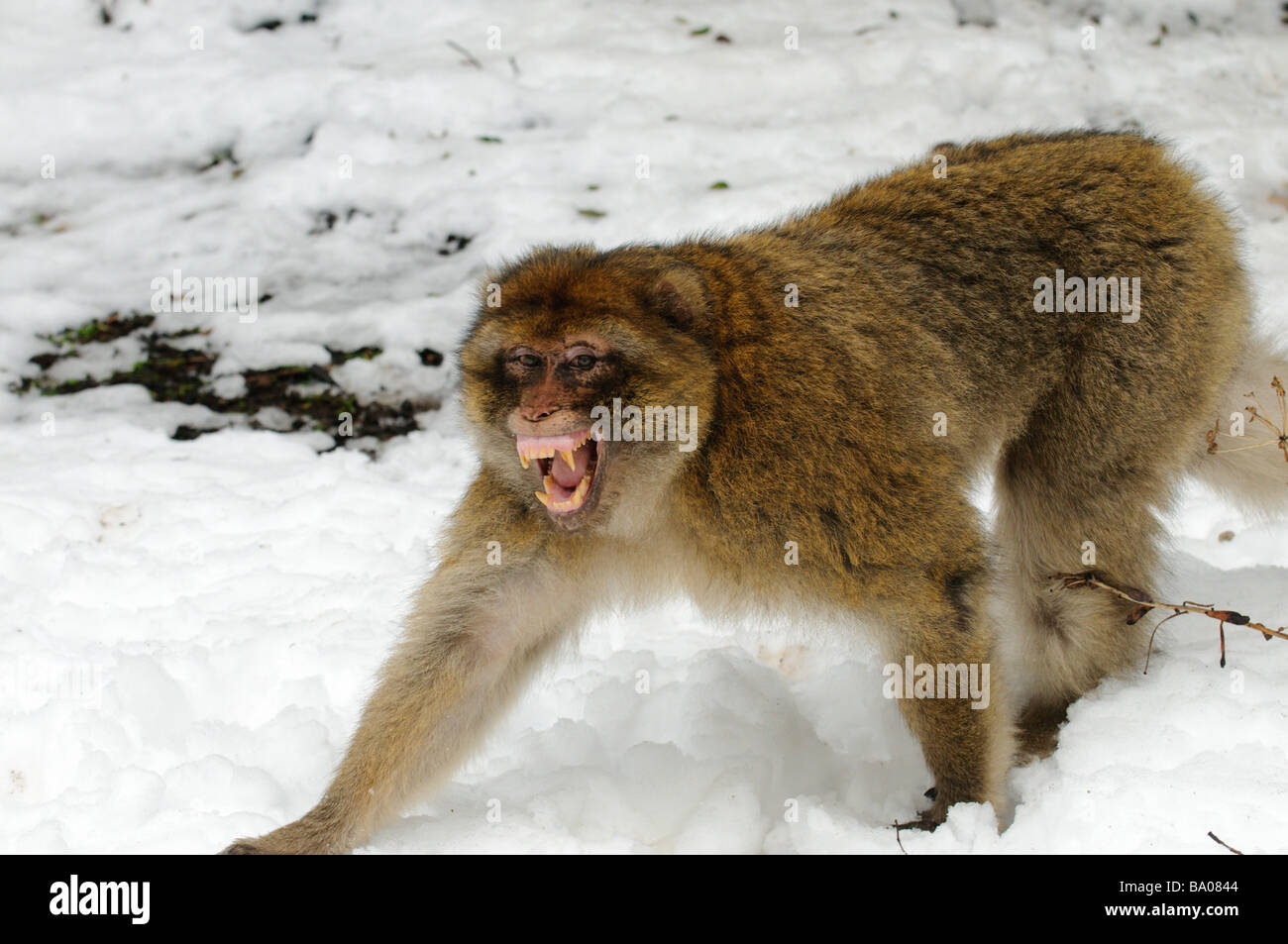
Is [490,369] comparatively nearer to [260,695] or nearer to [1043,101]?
[260,695]

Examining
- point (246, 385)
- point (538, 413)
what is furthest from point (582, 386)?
point (246, 385)

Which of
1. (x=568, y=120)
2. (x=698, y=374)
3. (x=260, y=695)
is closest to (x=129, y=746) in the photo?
(x=260, y=695)

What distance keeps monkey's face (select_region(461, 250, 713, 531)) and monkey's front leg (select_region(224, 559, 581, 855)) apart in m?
0.34

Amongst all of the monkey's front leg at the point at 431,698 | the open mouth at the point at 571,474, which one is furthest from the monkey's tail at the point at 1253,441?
the monkey's front leg at the point at 431,698

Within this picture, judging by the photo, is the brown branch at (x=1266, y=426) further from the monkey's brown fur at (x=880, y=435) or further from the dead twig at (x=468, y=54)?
the dead twig at (x=468, y=54)

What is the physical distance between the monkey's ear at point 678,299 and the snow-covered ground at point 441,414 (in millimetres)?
1185

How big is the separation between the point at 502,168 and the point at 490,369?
4347 mm

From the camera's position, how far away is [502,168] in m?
7.42

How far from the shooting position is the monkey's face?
10.5ft

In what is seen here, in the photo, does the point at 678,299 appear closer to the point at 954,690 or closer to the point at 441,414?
the point at 954,690

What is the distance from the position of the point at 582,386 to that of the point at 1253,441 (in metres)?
2.43

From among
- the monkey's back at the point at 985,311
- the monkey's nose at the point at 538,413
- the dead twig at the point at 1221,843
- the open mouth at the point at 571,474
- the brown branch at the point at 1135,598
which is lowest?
the dead twig at the point at 1221,843

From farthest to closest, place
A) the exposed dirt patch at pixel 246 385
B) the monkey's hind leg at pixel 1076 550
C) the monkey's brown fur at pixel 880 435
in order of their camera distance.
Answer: the exposed dirt patch at pixel 246 385, the monkey's hind leg at pixel 1076 550, the monkey's brown fur at pixel 880 435

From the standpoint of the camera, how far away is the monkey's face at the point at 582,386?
3191mm
